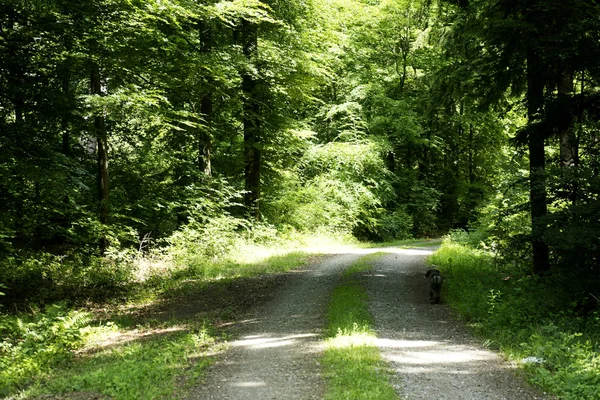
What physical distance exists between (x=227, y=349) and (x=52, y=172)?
5.64 m

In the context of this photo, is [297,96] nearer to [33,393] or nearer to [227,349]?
[227,349]

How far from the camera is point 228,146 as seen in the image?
23562 mm

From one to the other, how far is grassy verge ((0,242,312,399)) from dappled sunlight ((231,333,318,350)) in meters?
0.43

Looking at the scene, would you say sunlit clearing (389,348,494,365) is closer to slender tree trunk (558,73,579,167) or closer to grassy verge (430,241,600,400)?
grassy verge (430,241,600,400)

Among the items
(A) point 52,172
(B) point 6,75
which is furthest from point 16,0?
(A) point 52,172

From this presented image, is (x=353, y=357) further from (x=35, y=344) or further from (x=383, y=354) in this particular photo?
(x=35, y=344)

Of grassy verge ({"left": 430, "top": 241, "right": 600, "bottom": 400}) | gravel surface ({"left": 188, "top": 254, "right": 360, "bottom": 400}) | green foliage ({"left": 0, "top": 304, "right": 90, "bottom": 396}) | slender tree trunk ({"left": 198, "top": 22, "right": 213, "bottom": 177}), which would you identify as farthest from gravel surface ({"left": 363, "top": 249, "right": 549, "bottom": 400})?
slender tree trunk ({"left": 198, "top": 22, "right": 213, "bottom": 177})

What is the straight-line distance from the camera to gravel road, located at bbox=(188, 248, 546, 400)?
589 cm

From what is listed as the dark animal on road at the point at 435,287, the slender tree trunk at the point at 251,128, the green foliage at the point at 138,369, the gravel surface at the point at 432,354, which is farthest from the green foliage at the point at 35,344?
the slender tree trunk at the point at 251,128

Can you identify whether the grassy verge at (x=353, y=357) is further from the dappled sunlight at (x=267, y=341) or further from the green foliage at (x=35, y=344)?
the green foliage at (x=35, y=344)

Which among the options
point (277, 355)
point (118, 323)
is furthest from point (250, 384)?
point (118, 323)

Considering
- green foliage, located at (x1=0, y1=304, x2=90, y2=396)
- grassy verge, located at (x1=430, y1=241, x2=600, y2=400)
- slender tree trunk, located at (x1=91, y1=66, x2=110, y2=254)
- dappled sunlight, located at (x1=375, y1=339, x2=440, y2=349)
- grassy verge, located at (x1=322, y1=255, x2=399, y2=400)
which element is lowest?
green foliage, located at (x1=0, y1=304, x2=90, y2=396)

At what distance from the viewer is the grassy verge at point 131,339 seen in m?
6.55

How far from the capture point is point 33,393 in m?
6.34
